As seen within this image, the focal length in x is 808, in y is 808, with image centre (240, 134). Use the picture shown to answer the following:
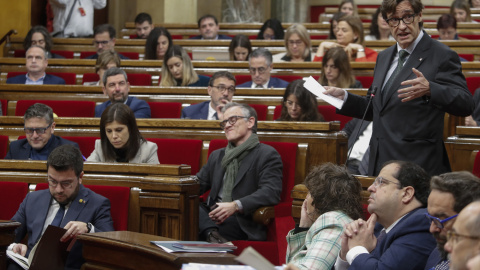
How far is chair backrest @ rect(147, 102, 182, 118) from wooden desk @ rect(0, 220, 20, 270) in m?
2.16

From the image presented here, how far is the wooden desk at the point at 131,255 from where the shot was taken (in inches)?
93.6

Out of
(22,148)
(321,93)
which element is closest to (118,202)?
Result: (321,93)

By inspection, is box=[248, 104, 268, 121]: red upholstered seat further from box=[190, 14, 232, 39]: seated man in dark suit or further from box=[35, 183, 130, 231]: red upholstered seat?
box=[190, 14, 232, 39]: seated man in dark suit

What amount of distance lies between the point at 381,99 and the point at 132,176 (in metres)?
1.08

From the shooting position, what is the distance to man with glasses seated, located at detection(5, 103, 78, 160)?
157 inches

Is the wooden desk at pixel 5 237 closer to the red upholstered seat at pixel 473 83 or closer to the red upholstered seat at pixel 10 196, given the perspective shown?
the red upholstered seat at pixel 10 196

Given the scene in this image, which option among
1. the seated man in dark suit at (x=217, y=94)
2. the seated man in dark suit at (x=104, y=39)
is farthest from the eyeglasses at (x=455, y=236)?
the seated man in dark suit at (x=104, y=39)

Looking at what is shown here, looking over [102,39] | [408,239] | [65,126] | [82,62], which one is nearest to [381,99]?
[408,239]

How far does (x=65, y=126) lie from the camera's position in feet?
14.4

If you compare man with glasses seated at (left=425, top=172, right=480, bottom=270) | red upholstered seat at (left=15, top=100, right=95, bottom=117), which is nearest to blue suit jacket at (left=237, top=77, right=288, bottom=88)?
red upholstered seat at (left=15, top=100, right=95, bottom=117)

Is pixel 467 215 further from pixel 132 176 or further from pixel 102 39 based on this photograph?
pixel 102 39

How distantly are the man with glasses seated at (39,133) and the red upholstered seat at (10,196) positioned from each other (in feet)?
1.87

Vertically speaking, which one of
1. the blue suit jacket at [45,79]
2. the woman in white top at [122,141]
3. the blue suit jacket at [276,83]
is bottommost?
the woman in white top at [122,141]

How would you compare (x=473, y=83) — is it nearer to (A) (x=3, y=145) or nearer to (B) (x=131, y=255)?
(A) (x=3, y=145)
